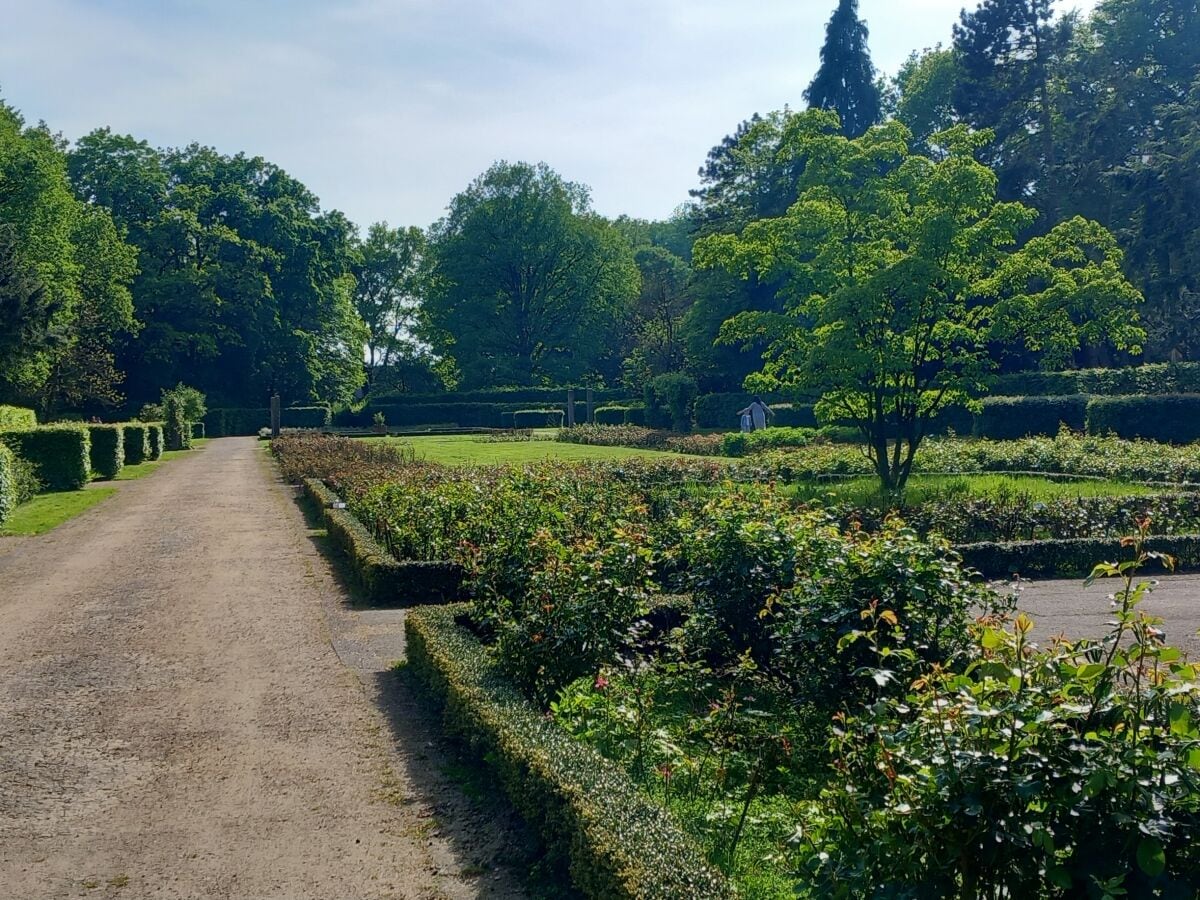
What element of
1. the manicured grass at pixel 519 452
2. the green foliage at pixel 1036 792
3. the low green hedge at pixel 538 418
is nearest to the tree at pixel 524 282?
the low green hedge at pixel 538 418

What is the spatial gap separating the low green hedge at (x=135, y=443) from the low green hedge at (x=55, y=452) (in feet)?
24.6

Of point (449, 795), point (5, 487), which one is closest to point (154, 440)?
point (5, 487)

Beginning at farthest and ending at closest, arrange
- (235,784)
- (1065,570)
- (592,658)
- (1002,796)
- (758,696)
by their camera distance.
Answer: (1065,570) < (758,696) < (592,658) < (235,784) < (1002,796)

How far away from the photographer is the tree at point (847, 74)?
45.8 metres

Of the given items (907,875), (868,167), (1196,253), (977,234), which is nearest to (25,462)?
(868,167)

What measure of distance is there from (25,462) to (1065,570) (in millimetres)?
19321

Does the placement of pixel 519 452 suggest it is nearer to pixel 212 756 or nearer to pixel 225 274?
pixel 212 756

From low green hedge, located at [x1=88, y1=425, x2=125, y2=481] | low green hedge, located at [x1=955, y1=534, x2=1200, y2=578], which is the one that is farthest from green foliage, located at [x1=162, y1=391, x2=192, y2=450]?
low green hedge, located at [x1=955, y1=534, x2=1200, y2=578]

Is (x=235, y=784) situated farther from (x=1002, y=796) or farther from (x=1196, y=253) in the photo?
(x=1196, y=253)

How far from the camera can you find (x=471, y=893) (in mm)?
4266

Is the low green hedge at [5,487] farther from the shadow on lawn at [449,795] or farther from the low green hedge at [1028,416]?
the low green hedge at [1028,416]

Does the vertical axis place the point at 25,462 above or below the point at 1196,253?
below

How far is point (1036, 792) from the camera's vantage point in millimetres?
2410

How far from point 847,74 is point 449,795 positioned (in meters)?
46.3
